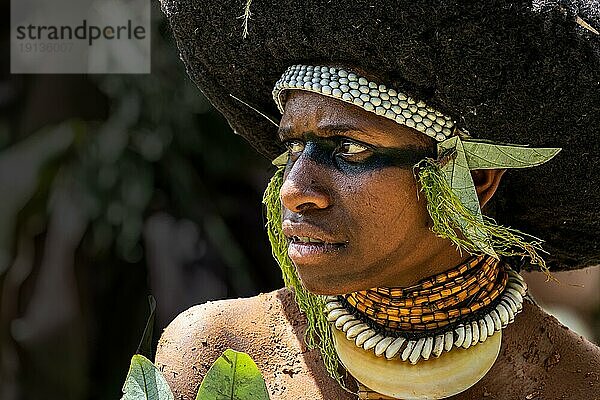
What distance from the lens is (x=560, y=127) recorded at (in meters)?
1.35

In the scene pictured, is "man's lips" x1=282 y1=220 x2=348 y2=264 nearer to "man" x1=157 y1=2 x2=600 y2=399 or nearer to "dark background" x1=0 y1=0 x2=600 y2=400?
"man" x1=157 y1=2 x2=600 y2=399

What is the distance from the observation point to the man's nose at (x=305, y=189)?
53.3 inches

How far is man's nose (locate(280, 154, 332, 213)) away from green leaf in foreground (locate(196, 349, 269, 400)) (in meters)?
0.28

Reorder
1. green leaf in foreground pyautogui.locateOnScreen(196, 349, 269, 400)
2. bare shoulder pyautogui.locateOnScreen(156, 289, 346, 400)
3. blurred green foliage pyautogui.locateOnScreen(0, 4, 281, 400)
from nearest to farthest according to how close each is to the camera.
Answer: green leaf in foreground pyautogui.locateOnScreen(196, 349, 269, 400) < bare shoulder pyautogui.locateOnScreen(156, 289, 346, 400) < blurred green foliage pyautogui.locateOnScreen(0, 4, 281, 400)

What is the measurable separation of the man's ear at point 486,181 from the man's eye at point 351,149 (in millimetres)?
179

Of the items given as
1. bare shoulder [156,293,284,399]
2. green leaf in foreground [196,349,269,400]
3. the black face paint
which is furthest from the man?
green leaf in foreground [196,349,269,400]

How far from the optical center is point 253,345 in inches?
66.3

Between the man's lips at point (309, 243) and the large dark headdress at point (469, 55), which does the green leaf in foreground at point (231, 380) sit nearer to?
the man's lips at point (309, 243)

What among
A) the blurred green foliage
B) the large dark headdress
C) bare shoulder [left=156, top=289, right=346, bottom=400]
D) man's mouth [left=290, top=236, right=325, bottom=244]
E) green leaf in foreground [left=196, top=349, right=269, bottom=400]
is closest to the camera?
green leaf in foreground [left=196, top=349, right=269, bottom=400]

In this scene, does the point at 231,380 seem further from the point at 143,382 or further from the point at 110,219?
the point at 110,219

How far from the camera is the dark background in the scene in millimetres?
3238

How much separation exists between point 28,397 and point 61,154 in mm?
852

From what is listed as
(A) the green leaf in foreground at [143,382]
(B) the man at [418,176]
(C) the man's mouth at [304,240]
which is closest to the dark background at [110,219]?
(B) the man at [418,176]

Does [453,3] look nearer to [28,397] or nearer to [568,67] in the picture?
[568,67]
